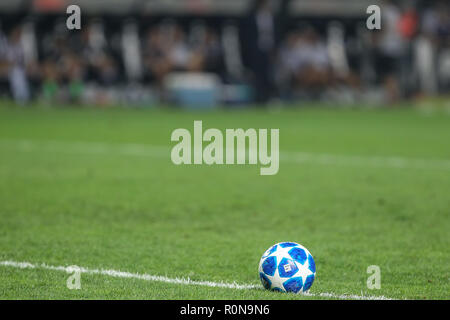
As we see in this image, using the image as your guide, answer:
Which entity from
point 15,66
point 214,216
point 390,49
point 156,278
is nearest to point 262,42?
point 390,49

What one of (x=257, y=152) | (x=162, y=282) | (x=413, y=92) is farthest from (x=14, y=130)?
(x=413, y=92)

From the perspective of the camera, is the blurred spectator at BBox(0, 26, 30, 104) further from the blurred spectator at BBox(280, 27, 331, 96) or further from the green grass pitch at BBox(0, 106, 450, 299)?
the green grass pitch at BBox(0, 106, 450, 299)

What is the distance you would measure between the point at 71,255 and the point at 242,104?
20689 millimetres

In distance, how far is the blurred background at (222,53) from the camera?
2681 cm

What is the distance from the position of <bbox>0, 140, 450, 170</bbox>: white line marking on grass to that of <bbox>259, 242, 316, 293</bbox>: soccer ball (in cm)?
734

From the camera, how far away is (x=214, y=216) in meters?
8.57

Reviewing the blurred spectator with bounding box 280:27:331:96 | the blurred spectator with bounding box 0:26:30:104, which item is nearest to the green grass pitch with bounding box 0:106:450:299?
the blurred spectator with bounding box 0:26:30:104

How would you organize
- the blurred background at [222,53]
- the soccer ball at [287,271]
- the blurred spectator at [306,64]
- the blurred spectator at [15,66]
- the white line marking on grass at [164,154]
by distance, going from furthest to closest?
the blurred spectator at [306,64]
the blurred background at [222,53]
the blurred spectator at [15,66]
the white line marking on grass at [164,154]
the soccer ball at [287,271]

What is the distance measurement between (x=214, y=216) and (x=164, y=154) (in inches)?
232

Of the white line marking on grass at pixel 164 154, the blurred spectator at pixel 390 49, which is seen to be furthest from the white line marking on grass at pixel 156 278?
the blurred spectator at pixel 390 49

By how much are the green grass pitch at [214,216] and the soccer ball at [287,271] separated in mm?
101

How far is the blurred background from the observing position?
2681 centimetres

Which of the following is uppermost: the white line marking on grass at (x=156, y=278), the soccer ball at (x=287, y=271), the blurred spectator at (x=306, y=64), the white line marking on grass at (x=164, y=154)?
the blurred spectator at (x=306, y=64)

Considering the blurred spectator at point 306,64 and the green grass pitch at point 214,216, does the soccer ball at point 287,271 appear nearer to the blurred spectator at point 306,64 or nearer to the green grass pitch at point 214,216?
the green grass pitch at point 214,216
